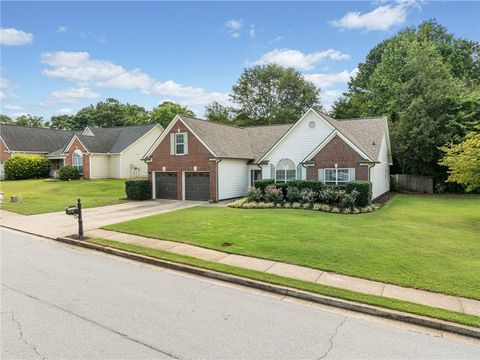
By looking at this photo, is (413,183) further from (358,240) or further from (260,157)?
(358,240)

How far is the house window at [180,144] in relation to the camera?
76.5ft

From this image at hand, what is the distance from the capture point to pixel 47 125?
8350 centimetres

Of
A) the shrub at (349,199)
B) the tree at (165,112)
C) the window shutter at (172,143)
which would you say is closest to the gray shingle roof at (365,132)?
the shrub at (349,199)

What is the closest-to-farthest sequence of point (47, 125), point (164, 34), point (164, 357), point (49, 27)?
point (164, 357), point (49, 27), point (164, 34), point (47, 125)

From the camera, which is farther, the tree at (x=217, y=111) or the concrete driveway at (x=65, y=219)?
the tree at (x=217, y=111)

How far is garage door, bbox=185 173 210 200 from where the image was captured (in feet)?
73.9

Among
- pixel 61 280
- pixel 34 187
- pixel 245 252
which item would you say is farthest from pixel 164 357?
pixel 34 187

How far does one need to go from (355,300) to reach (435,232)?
24.8 ft

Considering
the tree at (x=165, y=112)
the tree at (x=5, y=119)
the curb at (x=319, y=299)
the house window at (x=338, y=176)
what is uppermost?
the tree at (x=5, y=119)

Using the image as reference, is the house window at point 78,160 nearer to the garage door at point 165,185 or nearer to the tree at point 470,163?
the garage door at point 165,185

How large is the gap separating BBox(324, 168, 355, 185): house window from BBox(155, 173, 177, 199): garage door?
11055 millimetres

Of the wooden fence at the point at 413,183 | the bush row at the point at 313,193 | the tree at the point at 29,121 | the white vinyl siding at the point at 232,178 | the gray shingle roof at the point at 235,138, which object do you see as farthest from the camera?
the tree at the point at 29,121

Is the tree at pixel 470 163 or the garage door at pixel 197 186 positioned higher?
the tree at pixel 470 163

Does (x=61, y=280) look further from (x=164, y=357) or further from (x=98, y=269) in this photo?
(x=164, y=357)
